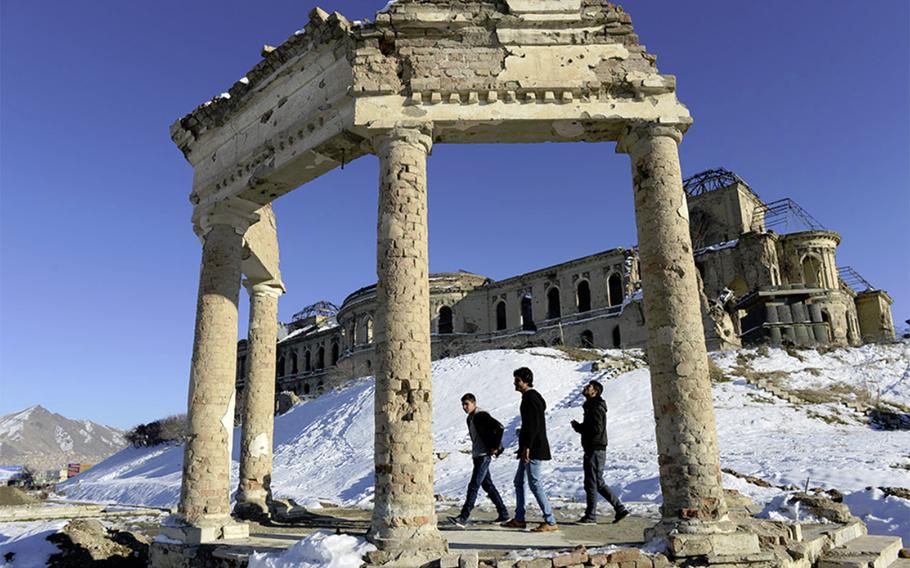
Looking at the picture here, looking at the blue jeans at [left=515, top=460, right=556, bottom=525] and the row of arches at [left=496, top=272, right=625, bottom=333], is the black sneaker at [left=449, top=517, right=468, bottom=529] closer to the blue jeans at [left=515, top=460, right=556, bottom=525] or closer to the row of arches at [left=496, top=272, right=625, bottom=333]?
the blue jeans at [left=515, top=460, right=556, bottom=525]

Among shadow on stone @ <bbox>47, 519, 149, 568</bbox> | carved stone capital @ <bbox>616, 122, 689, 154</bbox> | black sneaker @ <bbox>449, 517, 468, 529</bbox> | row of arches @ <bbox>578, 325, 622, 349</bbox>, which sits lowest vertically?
shadow on stone @ <bbox>47, 519, 149, 568</bbox>

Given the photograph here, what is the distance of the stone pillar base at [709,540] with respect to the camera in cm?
607

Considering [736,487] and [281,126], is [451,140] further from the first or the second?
[736,487]

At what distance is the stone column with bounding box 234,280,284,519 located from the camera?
1080 centimetres

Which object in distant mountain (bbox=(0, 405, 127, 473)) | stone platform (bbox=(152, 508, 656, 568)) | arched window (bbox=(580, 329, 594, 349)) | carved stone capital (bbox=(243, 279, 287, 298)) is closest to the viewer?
stone platform (bbox=(152, 508, 656, 568))

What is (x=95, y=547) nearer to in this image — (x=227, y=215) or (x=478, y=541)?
(x=227, y=215)

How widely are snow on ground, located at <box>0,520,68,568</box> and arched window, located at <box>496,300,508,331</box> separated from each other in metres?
39.6

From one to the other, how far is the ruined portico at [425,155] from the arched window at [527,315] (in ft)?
129

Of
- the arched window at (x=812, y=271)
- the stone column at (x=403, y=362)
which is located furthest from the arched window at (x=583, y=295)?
the stone column at (x=403, y=362)

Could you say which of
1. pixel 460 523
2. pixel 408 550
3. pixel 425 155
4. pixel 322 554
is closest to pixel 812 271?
pixel 460 523

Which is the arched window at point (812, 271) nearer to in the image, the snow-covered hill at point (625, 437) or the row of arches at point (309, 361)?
the snow-covered hill at point (625, 437)

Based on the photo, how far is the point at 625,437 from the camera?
1747 centimetres

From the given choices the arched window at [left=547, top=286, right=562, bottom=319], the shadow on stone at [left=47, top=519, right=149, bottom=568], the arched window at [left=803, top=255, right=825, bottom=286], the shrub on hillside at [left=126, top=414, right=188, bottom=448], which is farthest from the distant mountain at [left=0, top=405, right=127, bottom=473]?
the shadow on stone at [left=47, top=519, right=149, bottom=568]

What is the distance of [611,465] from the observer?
1399 centimetres
